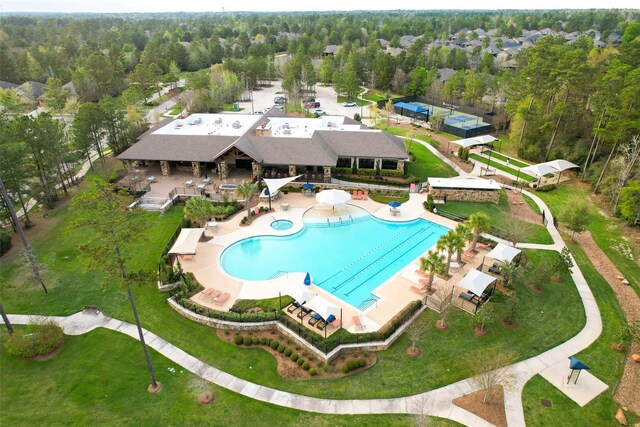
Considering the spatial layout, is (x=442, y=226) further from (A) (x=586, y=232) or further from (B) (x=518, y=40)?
(B) (x=518, y=40)

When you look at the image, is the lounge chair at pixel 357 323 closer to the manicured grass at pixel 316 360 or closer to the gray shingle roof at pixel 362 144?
the manicured grass at pixel 316 360

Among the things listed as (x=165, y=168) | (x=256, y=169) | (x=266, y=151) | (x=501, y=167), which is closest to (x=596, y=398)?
(x=256, y=169)

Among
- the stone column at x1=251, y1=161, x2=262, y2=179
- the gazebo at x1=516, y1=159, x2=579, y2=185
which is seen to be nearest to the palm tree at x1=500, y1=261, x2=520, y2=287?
the gazebo at x1=516, y1=159, x2=579, y2=185

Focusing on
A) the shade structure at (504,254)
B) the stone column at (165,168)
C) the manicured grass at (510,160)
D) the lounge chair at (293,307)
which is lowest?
the manicured grass at (510,160)

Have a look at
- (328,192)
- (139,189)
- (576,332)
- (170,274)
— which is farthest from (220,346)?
(139,189)

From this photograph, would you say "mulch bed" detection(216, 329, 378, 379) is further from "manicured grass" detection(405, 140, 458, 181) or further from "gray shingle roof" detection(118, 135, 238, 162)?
"manicured grass" detection(405, 140, 458, 181)

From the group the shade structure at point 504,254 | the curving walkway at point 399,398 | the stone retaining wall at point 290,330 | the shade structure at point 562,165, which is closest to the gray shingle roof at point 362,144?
the shade structure at point 562,165
